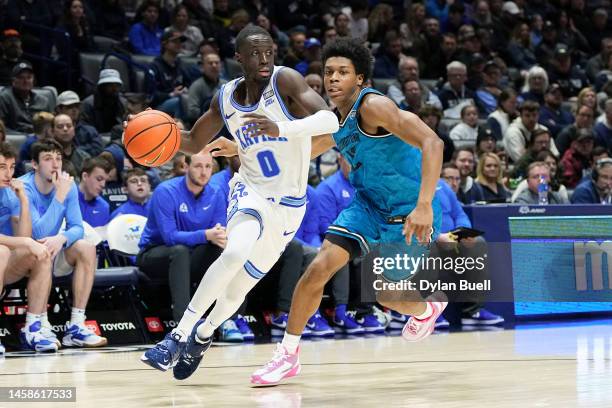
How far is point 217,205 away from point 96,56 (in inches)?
162

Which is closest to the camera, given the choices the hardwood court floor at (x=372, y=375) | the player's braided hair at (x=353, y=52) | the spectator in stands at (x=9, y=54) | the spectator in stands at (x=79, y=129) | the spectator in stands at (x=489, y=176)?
the hardwood court floor at (x=372, y=375)

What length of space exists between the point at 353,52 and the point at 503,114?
7.57m

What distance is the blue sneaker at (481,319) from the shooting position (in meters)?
9.77

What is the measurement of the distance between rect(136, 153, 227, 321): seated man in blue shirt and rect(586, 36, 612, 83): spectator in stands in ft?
29.7

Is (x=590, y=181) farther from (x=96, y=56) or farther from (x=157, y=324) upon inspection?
(x=96, y=56)

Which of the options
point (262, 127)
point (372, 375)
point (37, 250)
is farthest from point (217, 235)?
point (262, 127)

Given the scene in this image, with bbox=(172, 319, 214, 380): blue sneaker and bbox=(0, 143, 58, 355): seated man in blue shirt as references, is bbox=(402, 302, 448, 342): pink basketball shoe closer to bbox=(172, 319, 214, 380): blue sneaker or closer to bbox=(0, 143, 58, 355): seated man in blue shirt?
bbox=(172, 319, 214, 380): blue sneaker

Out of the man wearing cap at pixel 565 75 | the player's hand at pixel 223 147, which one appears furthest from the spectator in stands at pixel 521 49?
the player's hand at pixel 223 147

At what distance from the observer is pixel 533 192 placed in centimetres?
1066

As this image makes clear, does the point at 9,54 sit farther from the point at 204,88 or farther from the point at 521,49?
the point at 521,49

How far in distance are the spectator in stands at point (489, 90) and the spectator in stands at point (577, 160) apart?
1.85 metres

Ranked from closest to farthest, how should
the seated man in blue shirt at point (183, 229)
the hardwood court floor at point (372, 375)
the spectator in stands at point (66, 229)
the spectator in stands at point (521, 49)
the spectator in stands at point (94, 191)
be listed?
the hardwood court floor at point (372, 375), the spectator in stands at point (66, 229), the seated man in blue shirt at point (183, 229), the spectator in stands at point (94, 191), the spectator in stands at point (521, 49)

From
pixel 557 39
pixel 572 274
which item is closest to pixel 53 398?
pixel 572 274

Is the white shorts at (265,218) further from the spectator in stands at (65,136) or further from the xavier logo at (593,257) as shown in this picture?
the xavier logo at (593,257)
